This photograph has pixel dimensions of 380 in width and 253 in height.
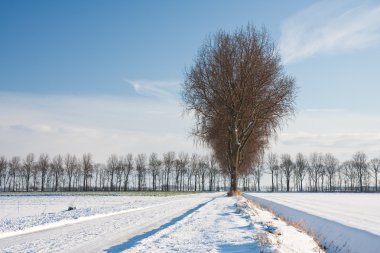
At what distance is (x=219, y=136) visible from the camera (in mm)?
36844

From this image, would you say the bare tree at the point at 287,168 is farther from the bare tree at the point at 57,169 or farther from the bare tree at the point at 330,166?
the bare tree at the point at 57,169

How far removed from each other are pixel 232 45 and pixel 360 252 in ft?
87.9

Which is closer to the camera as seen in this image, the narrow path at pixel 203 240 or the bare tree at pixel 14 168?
the narrow path at pixel 203 240

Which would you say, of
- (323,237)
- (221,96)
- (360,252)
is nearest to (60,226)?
(323,237)

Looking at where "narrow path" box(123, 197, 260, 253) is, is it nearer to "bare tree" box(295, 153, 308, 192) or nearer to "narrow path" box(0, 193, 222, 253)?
"narrow path" box(0, 193, 222, 253)

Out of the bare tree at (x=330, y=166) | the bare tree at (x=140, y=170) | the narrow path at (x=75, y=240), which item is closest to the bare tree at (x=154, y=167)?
the bare tree at (x=140, y=170)

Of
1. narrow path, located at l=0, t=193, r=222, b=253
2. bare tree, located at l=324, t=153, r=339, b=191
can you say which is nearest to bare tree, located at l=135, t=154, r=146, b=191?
bare tree, located at l=324, t=153, r=339, b=191

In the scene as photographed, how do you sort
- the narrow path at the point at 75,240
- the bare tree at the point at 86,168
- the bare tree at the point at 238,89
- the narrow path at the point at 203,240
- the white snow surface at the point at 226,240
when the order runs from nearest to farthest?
the white snow surface at the point at 226,240, the narrow path at the point at 203,240, the narrow path at the point at 75,240, the bare tree at the point at 238,89, the bare tree at the point at 86,168

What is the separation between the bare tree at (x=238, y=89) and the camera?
33.5 metres

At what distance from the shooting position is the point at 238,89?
33.7 metres

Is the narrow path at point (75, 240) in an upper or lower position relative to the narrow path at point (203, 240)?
lower

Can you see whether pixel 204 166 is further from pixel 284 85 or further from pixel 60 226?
pixel 60 226

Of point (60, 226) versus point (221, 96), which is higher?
point (221, 96)

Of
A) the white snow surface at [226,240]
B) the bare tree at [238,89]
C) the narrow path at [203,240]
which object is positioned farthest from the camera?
the bare tree at [238,89]
